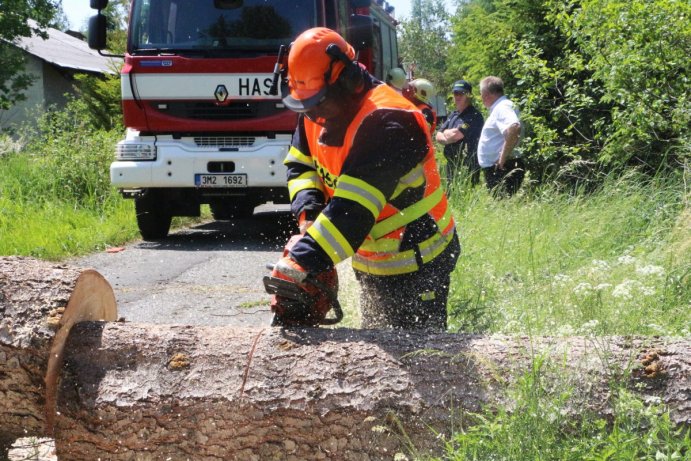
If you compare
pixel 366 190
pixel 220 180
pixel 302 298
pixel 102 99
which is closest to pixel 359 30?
pixel 220 180

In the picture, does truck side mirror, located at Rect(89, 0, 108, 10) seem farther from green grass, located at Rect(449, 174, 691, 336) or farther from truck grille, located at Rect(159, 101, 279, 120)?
green grass, located at Rect(449, 174, 691, 336)

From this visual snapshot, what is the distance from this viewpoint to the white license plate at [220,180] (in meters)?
8.52

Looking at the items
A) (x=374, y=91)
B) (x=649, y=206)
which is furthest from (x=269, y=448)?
(x=649, y=206)

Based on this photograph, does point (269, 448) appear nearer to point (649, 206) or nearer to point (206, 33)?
point (649, 206)

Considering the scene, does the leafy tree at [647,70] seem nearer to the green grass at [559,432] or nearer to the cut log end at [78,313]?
the green grass at [559,432]

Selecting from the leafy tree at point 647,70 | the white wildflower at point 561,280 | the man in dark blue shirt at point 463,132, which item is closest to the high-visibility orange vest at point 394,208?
the white wildflower at point 561,280

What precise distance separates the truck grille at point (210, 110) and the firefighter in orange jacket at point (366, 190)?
189 inches

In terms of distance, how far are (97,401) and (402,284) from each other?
4.37 feet

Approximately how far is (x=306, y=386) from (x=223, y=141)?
6.13 metres

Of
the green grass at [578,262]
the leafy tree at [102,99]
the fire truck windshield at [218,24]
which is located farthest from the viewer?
the leafy tree at [102,99]

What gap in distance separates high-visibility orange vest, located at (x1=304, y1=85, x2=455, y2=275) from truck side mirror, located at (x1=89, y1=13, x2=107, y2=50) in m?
5.46

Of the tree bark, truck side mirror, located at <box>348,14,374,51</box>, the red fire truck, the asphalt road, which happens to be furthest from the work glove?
truck side mirror, located at <box>348,14,374,51</box>

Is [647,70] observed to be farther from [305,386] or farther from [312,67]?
[305,386]

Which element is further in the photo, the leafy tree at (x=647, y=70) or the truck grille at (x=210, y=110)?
the truck grille at (x=210, y=110)
